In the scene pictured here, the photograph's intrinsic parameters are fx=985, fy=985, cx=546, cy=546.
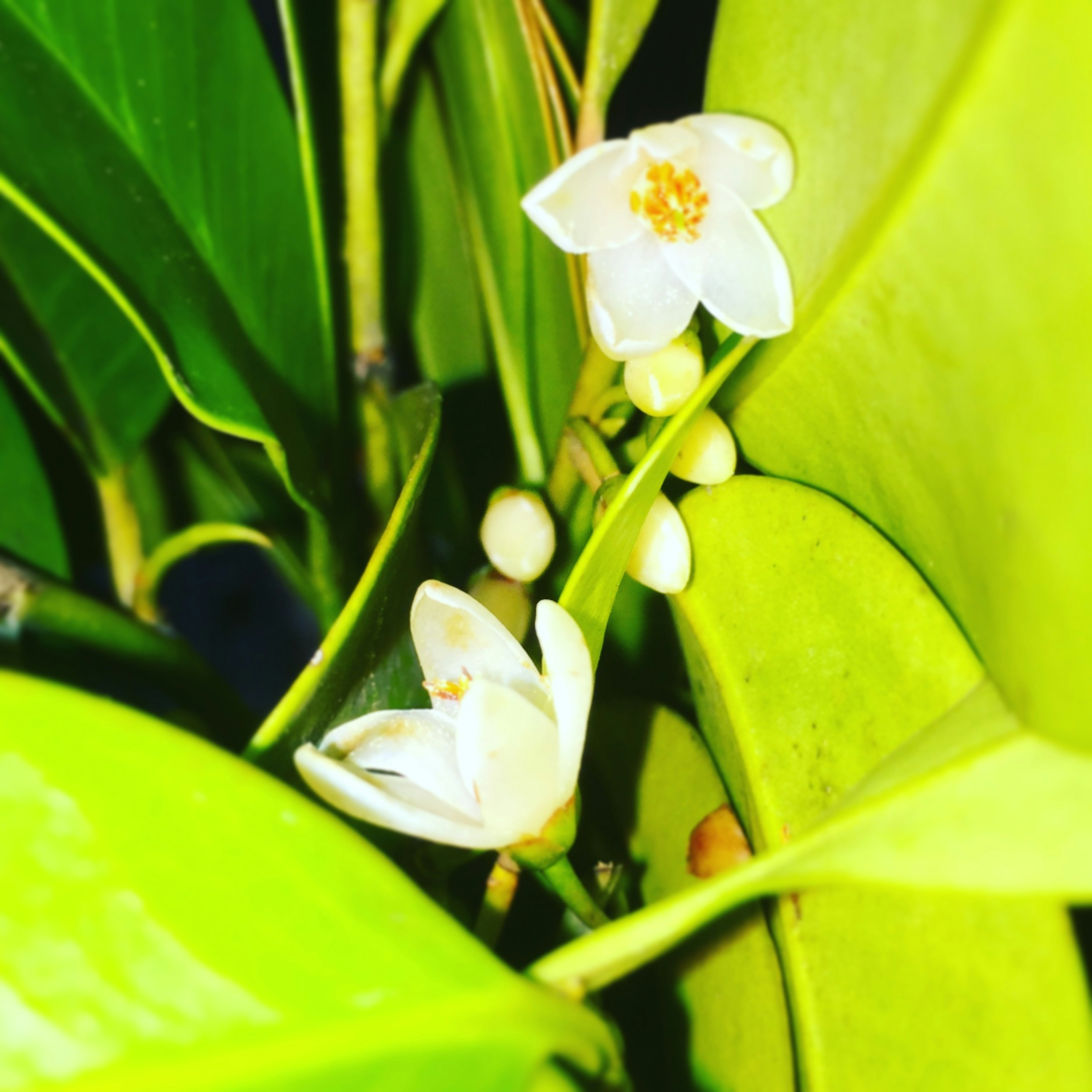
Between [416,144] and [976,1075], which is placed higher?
[416,144]

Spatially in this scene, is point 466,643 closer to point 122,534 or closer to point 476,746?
point 476,746

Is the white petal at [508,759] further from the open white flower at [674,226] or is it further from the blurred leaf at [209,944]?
the open white flower at [674,226]

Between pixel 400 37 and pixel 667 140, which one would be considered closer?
pixel 667 140

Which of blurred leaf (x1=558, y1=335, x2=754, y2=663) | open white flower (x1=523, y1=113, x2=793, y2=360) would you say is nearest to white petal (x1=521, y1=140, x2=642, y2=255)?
open white flower (x1=523, y1=113, x2=793, y2=360)

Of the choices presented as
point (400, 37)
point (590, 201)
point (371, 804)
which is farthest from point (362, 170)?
point (371, 804)

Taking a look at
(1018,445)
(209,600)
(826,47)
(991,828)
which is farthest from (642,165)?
(209,600)

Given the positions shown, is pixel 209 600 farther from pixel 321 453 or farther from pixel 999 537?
pixel 999 537
